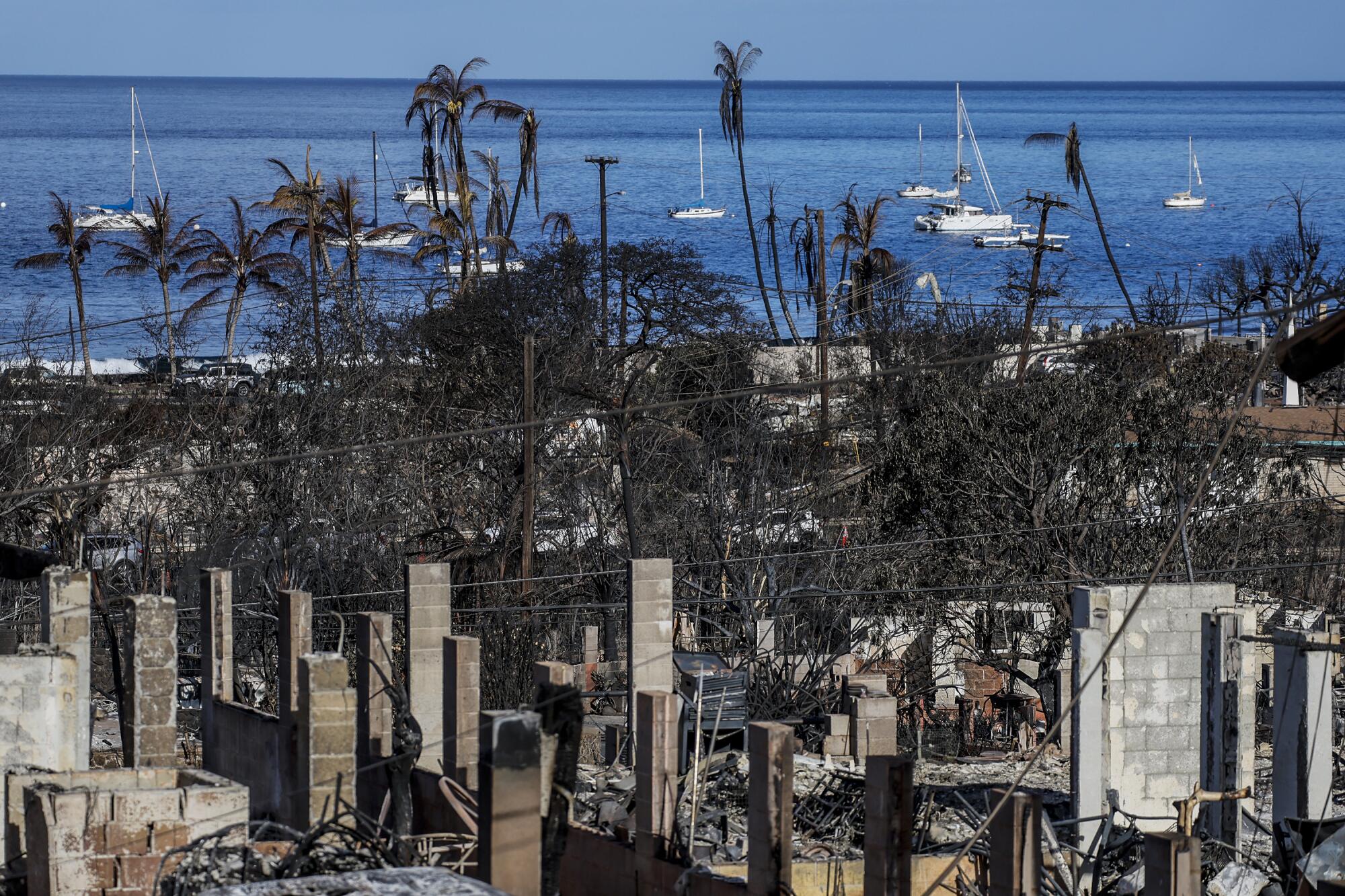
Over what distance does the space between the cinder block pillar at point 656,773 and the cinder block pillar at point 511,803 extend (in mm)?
4672

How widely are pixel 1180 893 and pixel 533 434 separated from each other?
2674 cm

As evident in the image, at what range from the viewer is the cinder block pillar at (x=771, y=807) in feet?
49.8

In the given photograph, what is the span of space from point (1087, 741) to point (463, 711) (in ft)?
21.5

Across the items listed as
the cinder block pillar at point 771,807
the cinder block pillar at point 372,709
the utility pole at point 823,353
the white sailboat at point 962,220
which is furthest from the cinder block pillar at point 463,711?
the white sailboat at point 962,220

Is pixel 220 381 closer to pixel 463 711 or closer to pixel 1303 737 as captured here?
pixel 463 711

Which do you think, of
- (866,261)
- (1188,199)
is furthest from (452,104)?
(1188,199)

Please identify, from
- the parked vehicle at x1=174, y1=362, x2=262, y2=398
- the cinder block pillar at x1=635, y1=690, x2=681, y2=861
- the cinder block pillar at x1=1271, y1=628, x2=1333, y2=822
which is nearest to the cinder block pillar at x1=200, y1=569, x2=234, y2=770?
the cinder block pillar at x1=635, y1=690, x2=681, y2=861

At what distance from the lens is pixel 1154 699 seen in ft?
66.8

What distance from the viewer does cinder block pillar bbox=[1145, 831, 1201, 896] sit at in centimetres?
1423

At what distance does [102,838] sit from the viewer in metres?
14.5

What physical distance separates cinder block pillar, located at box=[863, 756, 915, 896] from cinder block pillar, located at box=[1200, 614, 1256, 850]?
567cm

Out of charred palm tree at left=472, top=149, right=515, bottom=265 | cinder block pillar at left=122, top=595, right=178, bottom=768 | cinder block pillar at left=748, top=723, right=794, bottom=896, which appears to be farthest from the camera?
charred palm tree at left=472, top=149, right=515, bottom=265

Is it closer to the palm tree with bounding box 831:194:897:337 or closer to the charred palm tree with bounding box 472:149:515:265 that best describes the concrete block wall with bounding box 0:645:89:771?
the charred palm tree with bounding box 472:149:515:265

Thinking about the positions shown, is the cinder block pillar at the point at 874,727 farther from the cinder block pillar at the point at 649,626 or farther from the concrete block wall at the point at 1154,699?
the concrete block wall at the point at 1154,699
